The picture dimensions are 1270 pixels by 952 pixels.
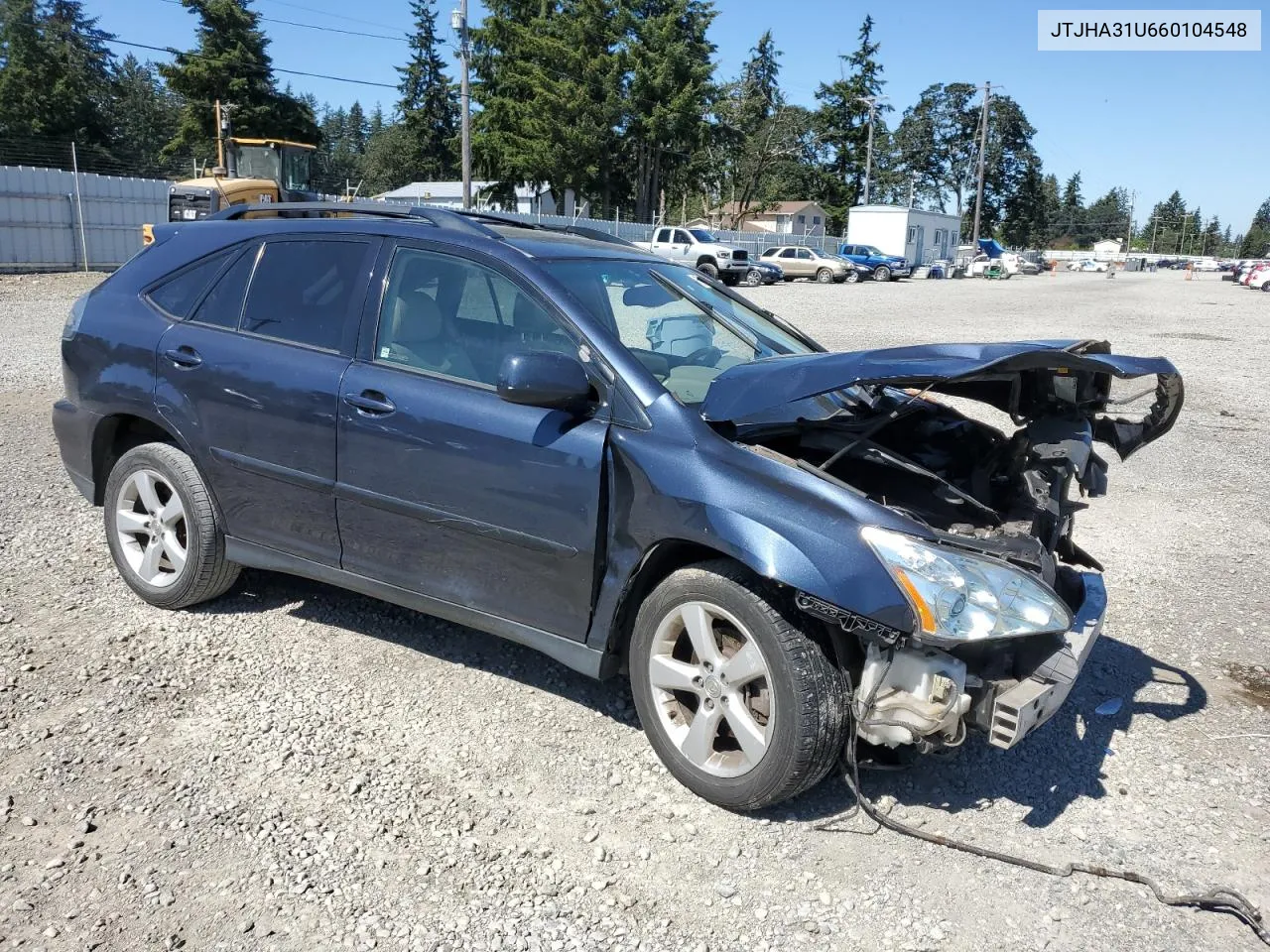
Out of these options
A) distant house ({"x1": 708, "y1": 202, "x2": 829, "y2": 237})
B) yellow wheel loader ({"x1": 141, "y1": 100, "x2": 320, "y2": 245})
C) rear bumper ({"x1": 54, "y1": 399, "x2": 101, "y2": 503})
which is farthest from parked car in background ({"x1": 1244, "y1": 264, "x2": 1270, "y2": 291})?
rear bumper ({"x1": 54, "y1": 399, "x2": 101, "y2": 503})

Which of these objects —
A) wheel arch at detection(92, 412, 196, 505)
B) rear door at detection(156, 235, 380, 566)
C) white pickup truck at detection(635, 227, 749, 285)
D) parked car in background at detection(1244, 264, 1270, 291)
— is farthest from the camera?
parked car in background at detection(1244, 264, 1270, 291)

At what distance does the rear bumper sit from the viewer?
466 centimetres

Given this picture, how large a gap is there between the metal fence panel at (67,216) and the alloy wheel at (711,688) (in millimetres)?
23758

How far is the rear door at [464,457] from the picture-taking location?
340 cm

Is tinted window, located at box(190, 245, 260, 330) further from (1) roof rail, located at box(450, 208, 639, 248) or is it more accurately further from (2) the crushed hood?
(2) the crushed hood

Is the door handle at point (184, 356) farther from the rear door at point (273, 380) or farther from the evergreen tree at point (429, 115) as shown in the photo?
the evergreen tree at point (429, 115)

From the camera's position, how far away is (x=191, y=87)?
198 ft

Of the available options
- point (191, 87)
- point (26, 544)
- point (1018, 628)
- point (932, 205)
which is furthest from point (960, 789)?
point (932, 205)

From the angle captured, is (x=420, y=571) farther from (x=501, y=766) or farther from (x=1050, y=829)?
(x=1050, y=829)

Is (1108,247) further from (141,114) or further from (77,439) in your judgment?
(77,439)

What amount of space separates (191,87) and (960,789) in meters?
67.7

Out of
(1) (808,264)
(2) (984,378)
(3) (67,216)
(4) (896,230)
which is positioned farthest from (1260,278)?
(2) (984,378)

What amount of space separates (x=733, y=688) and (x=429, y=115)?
81.2 m

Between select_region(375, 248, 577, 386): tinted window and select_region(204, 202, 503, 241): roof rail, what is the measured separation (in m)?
0.21
